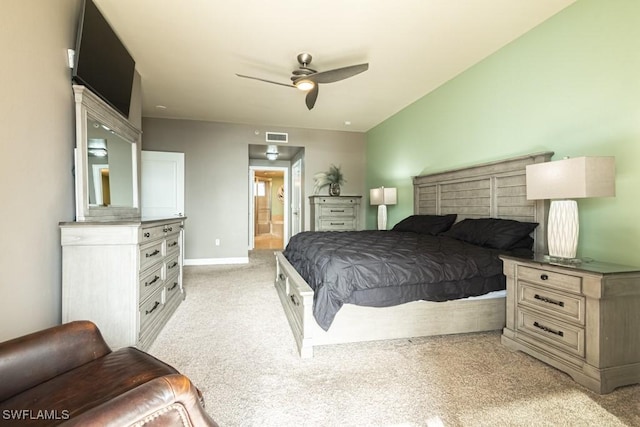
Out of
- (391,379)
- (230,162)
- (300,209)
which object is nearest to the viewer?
(391,379)

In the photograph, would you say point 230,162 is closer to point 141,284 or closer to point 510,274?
point 141,284

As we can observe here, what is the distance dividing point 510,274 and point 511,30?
7.44 feet

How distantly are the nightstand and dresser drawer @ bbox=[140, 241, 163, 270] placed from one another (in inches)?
110

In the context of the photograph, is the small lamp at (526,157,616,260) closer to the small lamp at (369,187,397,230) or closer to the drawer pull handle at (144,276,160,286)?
the small lamp at (369,187,397,230)

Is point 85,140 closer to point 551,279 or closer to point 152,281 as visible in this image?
point 152,281

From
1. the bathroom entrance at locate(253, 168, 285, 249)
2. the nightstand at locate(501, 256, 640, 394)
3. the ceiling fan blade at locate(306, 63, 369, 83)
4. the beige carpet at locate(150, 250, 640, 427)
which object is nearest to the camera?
the beige carpet at locate(150, 250, 640, 427)

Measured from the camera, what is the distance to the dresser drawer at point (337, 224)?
5.64 m

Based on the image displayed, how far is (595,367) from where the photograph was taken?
5.53ft

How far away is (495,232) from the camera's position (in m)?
2.68

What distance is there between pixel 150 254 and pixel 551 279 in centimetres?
295

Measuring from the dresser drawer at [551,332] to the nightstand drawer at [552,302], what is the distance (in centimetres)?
6

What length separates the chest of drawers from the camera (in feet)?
18.3

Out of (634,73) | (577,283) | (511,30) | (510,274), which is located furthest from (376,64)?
(577,283)

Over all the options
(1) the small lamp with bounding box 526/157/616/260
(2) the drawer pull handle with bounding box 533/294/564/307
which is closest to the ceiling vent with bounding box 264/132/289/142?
(1) the small lamp with bounding box 526/157/616/260
